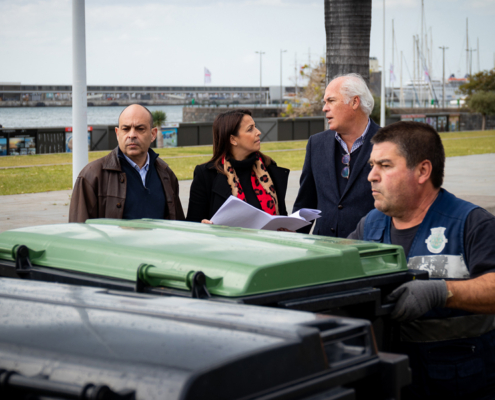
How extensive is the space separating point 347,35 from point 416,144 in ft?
23.5

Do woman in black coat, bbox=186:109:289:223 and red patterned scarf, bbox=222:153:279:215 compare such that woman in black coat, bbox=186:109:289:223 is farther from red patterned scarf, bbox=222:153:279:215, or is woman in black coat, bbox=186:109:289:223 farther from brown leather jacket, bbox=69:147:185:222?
brown leather jacket, bbox=69:147:185:222

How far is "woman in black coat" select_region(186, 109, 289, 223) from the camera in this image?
4.35 meters

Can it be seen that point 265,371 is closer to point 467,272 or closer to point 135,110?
point 467,272

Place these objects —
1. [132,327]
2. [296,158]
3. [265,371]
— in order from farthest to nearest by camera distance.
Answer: [296,158]
[132,327]
[265,371]

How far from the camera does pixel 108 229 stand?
256cm

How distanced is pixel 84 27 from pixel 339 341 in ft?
25.4

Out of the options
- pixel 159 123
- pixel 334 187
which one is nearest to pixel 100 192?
pixel 334 187

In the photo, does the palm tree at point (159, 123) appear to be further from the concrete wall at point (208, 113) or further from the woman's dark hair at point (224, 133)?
the concrete wall at point (208, 113)

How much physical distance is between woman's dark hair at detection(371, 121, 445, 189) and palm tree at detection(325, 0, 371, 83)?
7.05m

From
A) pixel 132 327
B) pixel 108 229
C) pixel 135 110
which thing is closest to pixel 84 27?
pixel 135 110

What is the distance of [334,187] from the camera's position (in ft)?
14.1

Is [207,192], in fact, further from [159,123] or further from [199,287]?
[159,123]

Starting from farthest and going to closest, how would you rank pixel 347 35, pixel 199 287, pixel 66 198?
pixel 66 198
pixel 347 35
pixel 199 287

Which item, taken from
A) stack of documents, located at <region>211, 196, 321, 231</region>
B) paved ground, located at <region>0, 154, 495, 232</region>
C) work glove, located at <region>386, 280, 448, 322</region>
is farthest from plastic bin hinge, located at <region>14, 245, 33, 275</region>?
paved ground, located at <region>0, 154, 495, 232</region>
